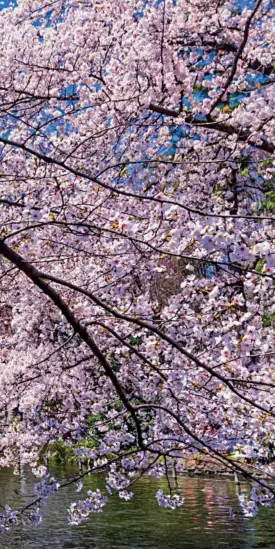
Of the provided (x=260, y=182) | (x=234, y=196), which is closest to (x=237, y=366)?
(x=234, y=196)

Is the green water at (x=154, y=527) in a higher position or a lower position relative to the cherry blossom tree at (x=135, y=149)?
lower

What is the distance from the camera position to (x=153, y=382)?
8.53m

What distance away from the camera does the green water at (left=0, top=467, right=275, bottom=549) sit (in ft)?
34.9

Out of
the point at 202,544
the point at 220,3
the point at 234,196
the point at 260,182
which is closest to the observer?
the point at 220,3

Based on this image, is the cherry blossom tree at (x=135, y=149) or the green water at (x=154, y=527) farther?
the green water at (x=154, y=527)

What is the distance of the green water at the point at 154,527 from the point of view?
34.9ft

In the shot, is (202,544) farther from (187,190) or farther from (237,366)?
(187,190)

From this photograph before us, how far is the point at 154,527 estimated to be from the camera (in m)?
11.9

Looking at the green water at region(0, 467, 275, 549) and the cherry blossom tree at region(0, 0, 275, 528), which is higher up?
the cherry blossom tree at region(0, 0, 275, 528)

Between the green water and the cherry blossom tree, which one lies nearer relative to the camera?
the cherry blossom tree

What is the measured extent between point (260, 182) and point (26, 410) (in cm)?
875

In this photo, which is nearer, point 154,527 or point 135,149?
point 135,149

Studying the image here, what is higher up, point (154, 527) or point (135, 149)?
point (135, 149)

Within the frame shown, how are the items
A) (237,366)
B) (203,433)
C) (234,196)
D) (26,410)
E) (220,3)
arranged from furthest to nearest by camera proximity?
1. (234,196)
2. (26,410)
3. (220,3)
4. (203,433)
5. (237,366)
